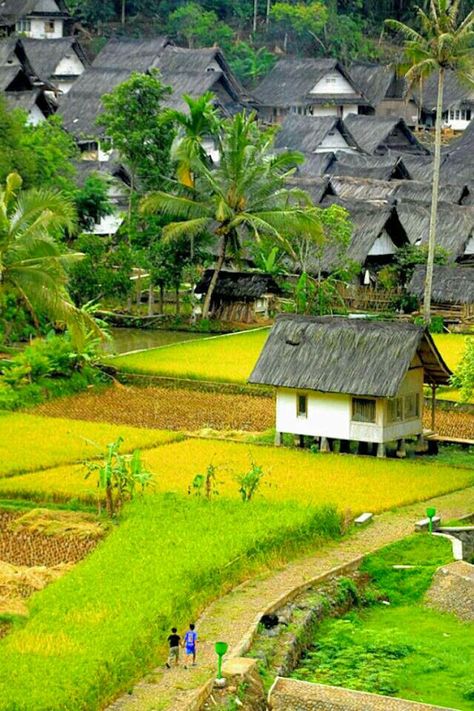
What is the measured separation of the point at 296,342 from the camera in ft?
89.4

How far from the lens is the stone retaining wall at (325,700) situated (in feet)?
49.5

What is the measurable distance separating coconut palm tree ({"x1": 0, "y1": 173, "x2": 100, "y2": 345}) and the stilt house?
347cm

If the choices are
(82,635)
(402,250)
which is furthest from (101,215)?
(82,635)

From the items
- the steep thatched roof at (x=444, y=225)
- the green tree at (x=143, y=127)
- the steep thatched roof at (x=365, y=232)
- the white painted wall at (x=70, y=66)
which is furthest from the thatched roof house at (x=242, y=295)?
the white painted wall at (x=70, y=66)

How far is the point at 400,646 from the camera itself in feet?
56.2

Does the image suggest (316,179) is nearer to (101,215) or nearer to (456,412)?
(101,215)

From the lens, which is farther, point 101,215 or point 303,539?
point 101,215

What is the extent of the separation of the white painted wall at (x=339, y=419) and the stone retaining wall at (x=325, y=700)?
10858 mm

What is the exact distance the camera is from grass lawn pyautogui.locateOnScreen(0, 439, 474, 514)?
23.1 meters

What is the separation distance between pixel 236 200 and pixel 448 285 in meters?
5.69

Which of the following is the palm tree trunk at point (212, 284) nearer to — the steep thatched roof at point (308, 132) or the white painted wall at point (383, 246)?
the white painted wall at point (383, 246)

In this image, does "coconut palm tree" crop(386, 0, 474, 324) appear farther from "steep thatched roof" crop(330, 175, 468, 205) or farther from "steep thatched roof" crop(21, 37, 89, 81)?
"steep thatched roof" crop(21, 37, 89, 81)

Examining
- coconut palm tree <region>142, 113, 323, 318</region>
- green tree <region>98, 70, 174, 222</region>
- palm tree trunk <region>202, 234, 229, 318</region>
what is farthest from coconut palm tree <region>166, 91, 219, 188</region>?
palm tree trunk <region>202, 234, 229, 318</region>

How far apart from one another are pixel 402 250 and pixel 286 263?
3.04m
